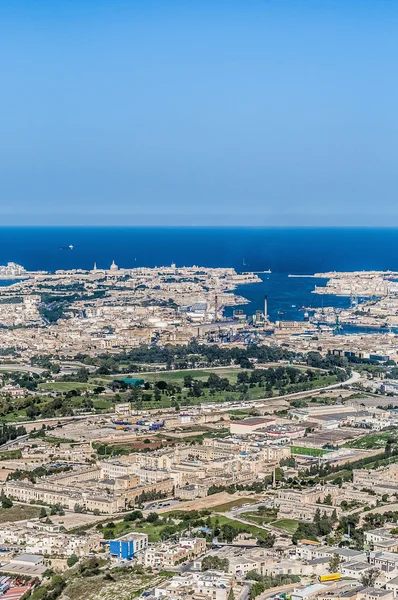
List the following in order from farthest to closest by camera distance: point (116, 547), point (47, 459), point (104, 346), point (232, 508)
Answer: point (104, 346) < point (47, 459) < point (232, 508) < point (116, 547)

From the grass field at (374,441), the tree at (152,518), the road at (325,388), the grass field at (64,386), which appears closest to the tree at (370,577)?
the tree at (152,518)

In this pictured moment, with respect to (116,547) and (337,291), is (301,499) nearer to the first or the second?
(116,547)

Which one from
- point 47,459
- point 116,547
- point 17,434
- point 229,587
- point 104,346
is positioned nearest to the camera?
point 229,587

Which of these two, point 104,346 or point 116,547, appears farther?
point 104,346

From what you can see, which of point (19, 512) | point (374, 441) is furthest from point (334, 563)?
point (374, 441)

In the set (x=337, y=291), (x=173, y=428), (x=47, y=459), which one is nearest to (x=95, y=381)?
(x=173, y=428)

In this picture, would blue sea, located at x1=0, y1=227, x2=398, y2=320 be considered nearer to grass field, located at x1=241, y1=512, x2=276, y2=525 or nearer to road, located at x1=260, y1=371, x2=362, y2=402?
road, located at x1=260, y1=371, x2=362, y2=402
